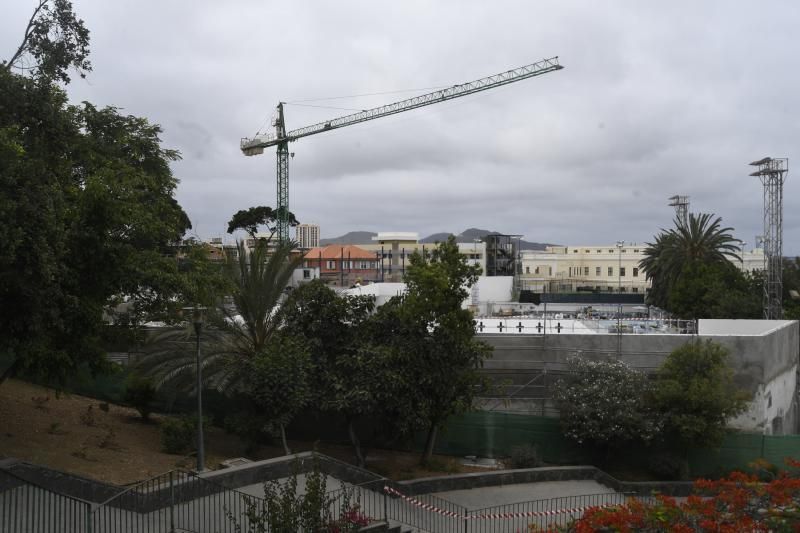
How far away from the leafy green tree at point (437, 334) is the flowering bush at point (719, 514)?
6.54 metres

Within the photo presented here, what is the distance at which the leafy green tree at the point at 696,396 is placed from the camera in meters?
18.2

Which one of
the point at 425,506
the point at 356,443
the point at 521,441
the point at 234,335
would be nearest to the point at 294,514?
the point at 425,506

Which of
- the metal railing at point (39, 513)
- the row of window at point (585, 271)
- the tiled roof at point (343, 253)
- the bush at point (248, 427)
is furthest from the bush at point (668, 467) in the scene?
the tiled roof at point (343, 253)

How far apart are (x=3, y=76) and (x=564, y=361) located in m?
16.1

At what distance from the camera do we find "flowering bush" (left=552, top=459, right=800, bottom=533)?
8.87 m

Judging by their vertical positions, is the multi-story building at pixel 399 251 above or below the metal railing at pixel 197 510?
above

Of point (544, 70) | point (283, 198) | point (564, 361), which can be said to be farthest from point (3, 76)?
point (283, 198)

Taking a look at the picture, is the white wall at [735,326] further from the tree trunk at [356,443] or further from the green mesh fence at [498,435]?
the tree trunk at [356,443]

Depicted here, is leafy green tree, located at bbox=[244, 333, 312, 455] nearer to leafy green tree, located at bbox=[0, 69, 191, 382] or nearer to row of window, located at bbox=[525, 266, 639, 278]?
leafy green tree, located at bbox=[0, 69, 191, 382]

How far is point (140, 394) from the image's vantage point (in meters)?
18.3

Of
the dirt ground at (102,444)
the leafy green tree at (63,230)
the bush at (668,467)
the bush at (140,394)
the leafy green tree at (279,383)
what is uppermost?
the leafy green tree at (63,230)

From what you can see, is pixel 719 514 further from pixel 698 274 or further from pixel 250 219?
pixel 250 219

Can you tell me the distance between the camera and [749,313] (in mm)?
45719

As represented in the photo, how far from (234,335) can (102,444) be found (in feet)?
12.6
